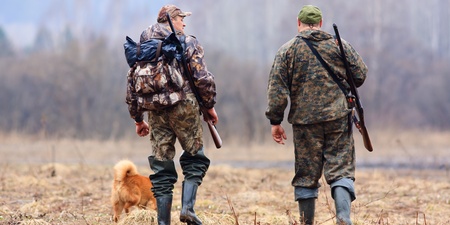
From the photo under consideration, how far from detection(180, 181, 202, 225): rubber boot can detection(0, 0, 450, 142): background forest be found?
20771mm

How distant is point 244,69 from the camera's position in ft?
120

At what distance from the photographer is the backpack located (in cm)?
590

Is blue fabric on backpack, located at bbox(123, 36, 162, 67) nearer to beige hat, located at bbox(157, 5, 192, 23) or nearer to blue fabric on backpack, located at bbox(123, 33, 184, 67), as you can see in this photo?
blue fabric on backpack, located at bbox(123, 33, 184, 67)

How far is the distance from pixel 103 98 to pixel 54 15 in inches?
1006

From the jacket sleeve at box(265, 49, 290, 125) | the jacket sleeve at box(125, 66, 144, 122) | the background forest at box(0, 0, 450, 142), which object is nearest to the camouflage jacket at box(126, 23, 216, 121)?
the jacket sleeve at box(125, 66, 144, 122)

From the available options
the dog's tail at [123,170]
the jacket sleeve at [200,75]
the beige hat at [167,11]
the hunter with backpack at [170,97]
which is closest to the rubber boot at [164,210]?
the hunter with backpack at [170,97]

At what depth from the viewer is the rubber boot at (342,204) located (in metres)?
5.93

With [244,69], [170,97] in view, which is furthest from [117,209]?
[244,69]

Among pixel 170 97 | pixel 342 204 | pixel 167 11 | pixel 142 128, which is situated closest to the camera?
pixel 170 97

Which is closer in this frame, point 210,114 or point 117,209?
point 210,114

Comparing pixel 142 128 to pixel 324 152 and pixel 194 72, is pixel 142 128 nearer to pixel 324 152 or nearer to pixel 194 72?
pixel 194 72

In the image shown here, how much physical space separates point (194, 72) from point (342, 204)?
1.67 metres

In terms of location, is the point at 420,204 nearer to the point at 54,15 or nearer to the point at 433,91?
the point at 433,91

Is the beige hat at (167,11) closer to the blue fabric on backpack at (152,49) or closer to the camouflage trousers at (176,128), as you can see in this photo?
the blue fabric on backpack at (152,49)
